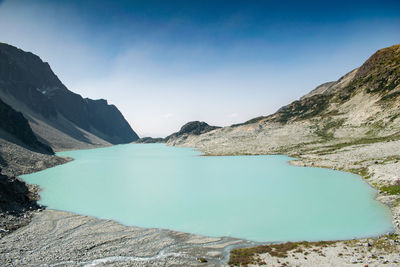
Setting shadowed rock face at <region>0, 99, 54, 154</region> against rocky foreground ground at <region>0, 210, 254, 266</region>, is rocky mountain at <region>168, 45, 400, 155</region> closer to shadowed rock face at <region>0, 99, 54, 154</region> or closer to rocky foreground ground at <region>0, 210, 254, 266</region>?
rocky foreground ground at <region>0, 210, 254, 266</region>

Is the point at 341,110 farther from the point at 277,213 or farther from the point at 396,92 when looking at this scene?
the point at 277,213

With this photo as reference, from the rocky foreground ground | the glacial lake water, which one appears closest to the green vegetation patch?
the glacial lake water

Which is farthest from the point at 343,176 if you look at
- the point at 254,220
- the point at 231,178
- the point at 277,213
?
the point at 254,220

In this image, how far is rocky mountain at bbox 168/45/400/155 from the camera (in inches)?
2950

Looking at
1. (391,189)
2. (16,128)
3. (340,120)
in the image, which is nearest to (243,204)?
(391,189)

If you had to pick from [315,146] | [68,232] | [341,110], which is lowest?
[68,232]

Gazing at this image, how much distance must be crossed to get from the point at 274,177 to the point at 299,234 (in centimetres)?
2641

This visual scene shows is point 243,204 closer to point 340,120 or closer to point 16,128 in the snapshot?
point 340,120

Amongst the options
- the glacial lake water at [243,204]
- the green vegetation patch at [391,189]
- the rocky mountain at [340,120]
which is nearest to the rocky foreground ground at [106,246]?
the glacial lake water at [243,204]

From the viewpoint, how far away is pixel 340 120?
3669 inches

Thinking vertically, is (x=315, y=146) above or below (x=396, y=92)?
below

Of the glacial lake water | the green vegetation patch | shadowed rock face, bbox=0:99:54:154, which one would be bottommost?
the glacial lake water

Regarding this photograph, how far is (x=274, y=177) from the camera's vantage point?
45.9 meters

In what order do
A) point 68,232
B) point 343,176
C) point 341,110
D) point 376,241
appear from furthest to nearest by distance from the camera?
1. point 341,110
2. point 343,176
3. point 68,232
4. point 376,241
